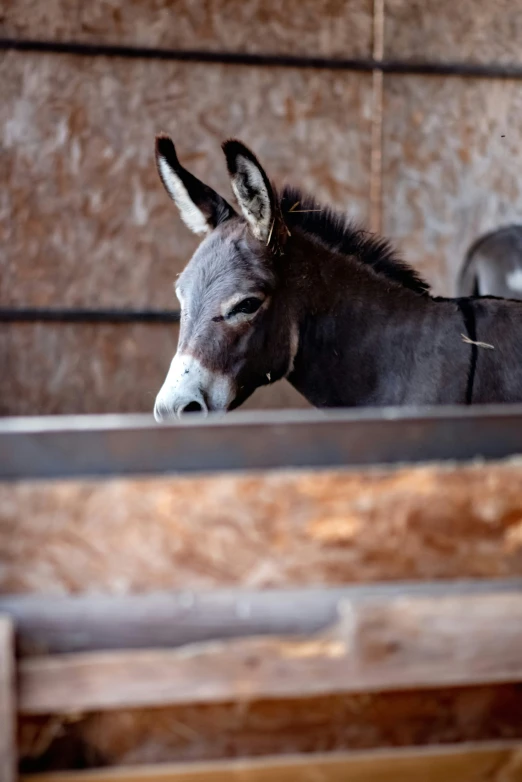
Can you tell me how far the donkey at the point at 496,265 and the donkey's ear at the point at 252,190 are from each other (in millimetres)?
2804

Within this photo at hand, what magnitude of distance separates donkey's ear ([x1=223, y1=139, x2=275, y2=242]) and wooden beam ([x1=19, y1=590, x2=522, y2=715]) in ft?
5.59

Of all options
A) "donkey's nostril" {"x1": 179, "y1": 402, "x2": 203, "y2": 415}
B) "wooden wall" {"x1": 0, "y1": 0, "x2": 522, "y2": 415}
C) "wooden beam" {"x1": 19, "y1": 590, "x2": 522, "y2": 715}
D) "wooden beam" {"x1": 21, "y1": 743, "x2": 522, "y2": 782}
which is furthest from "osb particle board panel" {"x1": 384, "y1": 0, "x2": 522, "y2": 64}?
"wooden beam" {"x1": 21, "y1": 743, "x2": 522, "y2": 782}

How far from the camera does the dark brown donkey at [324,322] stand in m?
2.77

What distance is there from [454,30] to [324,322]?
4.13 meters

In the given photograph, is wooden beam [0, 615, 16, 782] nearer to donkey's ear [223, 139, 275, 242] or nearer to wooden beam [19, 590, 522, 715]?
wooden beam [19, 590, 522, 715]

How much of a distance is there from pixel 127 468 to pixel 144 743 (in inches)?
19.8

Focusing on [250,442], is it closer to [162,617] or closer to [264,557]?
[264,557]

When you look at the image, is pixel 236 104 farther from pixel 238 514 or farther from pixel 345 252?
pixel 238 514

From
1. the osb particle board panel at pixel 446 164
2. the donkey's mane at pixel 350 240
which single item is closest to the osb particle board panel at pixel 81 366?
the osb particle board panel at pixel 446 164

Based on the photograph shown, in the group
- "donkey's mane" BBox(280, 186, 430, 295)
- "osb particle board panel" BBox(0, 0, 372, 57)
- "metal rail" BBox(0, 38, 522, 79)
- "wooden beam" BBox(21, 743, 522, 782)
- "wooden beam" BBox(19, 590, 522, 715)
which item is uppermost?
"osb particle board panel" BBox(0, 0, 372, 57)

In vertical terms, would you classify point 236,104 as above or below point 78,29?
below

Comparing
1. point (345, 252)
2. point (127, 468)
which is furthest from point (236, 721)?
point (345, 252)

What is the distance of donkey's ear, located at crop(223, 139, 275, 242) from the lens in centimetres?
275

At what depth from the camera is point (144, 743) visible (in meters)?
1.45
